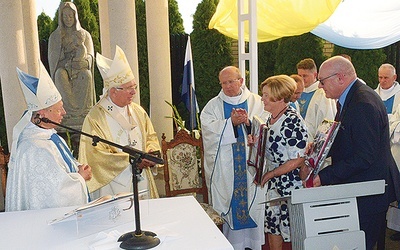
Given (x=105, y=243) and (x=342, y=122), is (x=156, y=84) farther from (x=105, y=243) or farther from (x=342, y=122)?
(x=105, y=243)

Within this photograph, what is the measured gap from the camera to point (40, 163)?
8.34 feet

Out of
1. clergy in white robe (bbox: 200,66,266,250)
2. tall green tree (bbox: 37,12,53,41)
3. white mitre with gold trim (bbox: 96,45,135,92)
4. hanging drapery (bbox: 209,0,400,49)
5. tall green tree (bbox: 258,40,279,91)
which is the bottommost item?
clergy in white robe (bbox: 200,66,266,250)

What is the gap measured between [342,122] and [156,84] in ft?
11.2

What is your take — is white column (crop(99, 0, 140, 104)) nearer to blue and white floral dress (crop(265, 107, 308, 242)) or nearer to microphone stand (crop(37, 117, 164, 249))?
blue and white floral dress (crop(265, 107, 308, 242))

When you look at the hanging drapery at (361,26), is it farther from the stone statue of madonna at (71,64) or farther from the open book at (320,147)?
the open book at (320,147)

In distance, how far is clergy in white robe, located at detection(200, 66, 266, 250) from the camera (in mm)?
3797

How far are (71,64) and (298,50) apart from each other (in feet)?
15.4

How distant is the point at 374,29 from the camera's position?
650cm

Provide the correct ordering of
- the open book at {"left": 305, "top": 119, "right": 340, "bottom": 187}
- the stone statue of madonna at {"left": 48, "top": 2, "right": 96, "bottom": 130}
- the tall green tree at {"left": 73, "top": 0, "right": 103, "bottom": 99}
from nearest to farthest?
the open book at {"left": 305, "top": 119, "right": 340, "bottom": 187} → the stone statue of madonna at {"left": 48, "top": 2, "right": 96, "bottom": 130} → the tall green tree at {"left": 73, "top": 0, "right": 103, "bottom": 99}

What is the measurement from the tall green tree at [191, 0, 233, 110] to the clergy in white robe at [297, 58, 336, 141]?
3.63 m

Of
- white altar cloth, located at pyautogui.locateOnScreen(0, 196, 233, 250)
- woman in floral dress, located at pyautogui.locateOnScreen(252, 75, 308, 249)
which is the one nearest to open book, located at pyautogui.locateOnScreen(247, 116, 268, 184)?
woman in floral dress, located at pyautogui.locateOnScreen(252, 75, 308, 249)

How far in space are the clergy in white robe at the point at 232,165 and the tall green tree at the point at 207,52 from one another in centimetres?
468

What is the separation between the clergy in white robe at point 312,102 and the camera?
15.9 ft

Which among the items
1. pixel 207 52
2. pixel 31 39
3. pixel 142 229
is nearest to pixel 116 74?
pixel 142 229
